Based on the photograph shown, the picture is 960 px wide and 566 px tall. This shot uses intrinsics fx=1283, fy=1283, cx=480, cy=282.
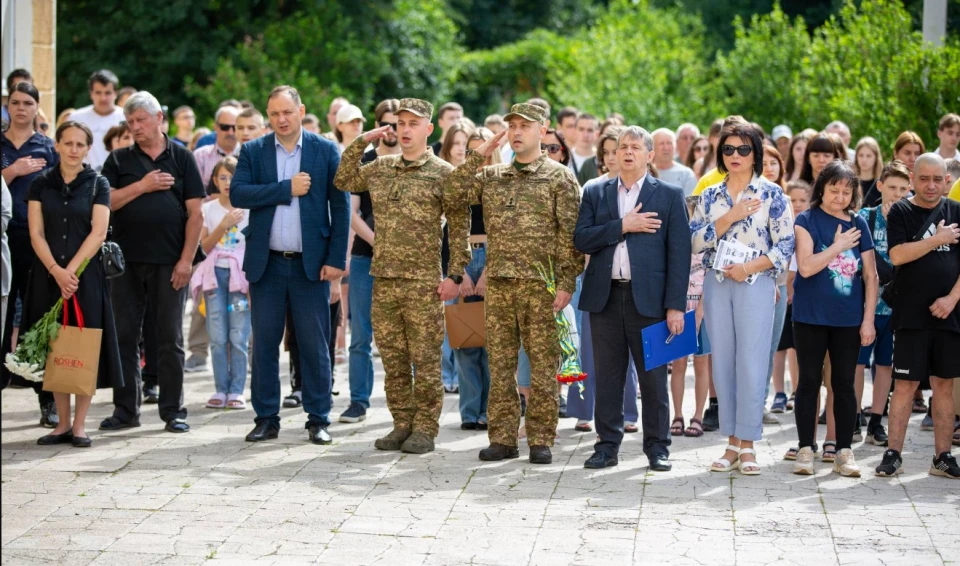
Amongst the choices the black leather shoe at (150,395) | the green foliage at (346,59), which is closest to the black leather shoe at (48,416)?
the black leather shoe at (150,395)

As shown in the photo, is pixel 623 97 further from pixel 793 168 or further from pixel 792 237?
pixel 792 237

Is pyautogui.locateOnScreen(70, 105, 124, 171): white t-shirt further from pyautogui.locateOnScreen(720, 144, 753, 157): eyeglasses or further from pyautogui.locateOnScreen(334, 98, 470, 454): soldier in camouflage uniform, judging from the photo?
pyautogui.locateOnScreen(720, 144, 753, 157): eyeglasses

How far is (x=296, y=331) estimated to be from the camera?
8617mm

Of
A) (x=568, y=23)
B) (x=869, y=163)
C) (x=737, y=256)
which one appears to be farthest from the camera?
(x=568, y=23)

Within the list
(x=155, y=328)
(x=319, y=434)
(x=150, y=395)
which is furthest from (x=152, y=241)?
(x=319, y=434)

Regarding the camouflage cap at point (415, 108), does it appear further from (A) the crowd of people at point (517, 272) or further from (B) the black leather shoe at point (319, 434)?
(B) the black leather shoe at point (319, 434)

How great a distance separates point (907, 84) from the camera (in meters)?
13.9

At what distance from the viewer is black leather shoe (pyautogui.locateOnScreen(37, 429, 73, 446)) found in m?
8.35

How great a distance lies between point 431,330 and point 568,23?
37.9m

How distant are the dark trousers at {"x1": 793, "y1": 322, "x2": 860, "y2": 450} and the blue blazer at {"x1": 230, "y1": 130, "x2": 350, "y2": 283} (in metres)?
3.04

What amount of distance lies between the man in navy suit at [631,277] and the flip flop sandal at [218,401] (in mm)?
3351

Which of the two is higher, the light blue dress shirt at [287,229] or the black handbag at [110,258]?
the light blue dress shirt at [287,229]

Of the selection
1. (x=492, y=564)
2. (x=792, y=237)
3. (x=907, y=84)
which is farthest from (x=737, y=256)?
(x=907, y=84)

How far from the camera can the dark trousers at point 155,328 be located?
8.96m
